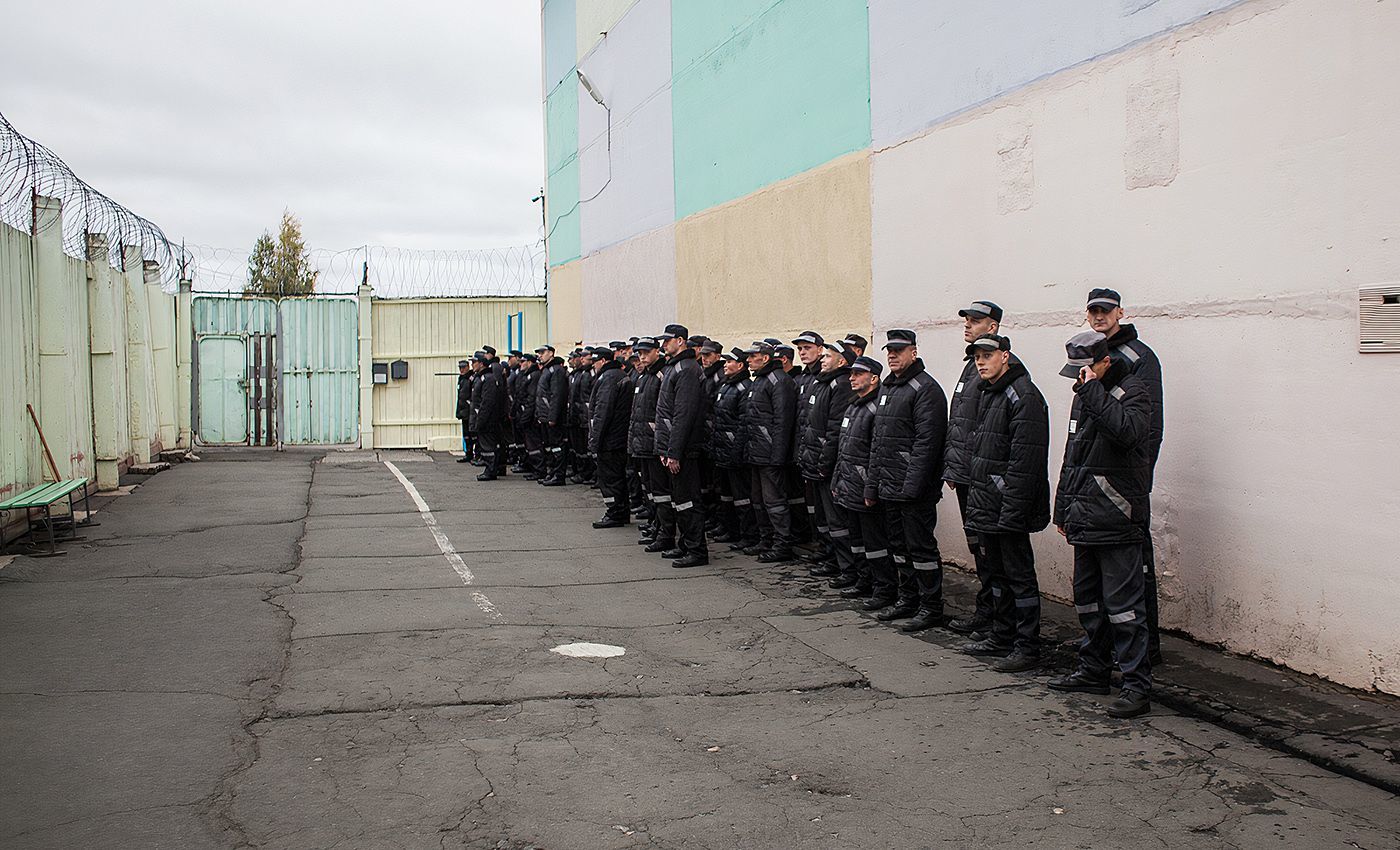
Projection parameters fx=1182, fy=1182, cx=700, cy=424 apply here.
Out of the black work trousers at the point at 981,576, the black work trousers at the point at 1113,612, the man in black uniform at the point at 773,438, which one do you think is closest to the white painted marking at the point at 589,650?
the black work trousers at the point at 981,576

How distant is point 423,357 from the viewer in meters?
27.4

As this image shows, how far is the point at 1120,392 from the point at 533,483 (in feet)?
44.5

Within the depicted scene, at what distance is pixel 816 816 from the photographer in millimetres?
4910

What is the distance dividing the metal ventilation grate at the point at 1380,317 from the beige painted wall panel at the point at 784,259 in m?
6.08

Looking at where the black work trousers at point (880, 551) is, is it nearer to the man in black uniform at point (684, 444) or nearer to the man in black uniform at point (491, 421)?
the man in black uniform at point (684, 444)

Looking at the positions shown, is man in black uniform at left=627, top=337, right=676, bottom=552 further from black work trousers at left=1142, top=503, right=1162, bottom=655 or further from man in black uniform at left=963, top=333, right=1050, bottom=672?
black work trousers at left=1142, top=503, right=1162, bottom=655

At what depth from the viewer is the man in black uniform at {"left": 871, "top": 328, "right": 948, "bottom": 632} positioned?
848 centimetres

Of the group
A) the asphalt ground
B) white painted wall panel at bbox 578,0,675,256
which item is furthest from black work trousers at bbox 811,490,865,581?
white painted wall panel at bbox 578,0,675,256

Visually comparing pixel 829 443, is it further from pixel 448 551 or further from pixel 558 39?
pixel 558 39

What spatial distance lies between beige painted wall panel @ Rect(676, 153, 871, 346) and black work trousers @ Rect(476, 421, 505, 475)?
4042mm

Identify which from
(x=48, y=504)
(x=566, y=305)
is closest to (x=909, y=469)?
(x=48, y=504)

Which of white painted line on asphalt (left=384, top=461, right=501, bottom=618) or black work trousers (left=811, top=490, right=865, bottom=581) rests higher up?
black work trousers (left=811, top=490, right=865, bottom=581)

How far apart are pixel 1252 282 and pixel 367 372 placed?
22.7 meters

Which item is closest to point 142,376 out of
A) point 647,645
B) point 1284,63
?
point 647,645
